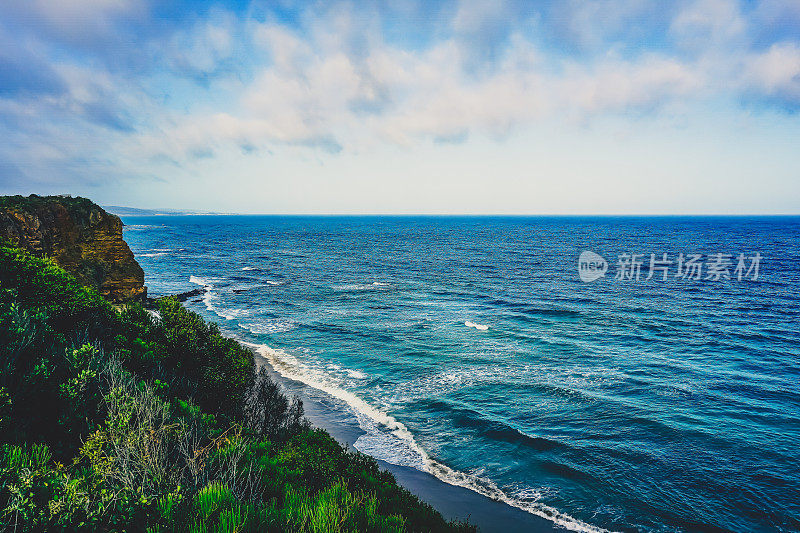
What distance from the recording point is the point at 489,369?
106ft

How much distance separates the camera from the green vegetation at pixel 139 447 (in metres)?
7.31

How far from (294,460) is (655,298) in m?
56.7

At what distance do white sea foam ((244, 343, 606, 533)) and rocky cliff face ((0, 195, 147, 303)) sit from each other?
23.3m

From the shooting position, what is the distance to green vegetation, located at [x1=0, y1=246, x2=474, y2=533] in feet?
24.0

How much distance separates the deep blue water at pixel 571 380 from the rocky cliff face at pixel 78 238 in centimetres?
1004

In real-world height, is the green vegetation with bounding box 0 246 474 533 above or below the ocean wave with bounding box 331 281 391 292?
above

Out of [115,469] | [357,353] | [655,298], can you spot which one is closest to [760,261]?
[655,298]

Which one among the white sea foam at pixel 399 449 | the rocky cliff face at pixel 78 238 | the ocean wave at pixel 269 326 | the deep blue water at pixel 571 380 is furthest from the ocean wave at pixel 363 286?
the white sea foam at pixel 399 449

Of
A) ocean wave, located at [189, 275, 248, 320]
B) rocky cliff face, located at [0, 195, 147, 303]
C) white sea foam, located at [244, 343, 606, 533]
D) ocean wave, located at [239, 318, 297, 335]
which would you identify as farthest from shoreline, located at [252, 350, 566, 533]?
rocky cliff face, located at [0, 195, 147, 303]

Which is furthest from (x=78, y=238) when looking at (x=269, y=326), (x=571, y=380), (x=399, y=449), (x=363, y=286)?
(x=571, y=380)

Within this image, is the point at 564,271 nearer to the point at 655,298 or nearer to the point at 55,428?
the point at 655,298

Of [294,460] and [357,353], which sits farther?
[357,353]

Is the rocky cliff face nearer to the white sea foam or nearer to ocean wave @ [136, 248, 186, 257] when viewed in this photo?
the white sea foam

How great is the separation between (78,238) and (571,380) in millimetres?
47866
